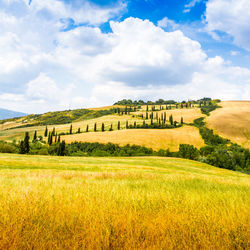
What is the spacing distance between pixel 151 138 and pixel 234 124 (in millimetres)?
75805

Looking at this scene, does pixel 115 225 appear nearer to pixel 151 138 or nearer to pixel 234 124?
pixel 151 138

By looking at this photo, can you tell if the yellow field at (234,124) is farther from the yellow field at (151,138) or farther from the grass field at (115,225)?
the grass field at (115,225)

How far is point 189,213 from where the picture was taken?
4469mm

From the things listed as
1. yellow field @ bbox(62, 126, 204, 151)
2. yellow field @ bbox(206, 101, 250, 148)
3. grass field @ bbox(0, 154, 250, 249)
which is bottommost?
grass field @ bbox(0, 154, 250, 249)

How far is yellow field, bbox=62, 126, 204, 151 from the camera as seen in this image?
112m

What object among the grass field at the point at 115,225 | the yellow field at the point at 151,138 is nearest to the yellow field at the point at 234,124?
the yellow field at the point at 151,138

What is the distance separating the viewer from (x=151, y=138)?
119 m

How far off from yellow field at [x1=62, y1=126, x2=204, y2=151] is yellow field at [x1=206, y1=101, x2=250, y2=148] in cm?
2325

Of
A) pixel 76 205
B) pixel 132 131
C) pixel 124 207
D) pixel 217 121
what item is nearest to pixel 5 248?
pixel 76 205

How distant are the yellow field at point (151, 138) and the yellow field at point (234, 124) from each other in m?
23.3

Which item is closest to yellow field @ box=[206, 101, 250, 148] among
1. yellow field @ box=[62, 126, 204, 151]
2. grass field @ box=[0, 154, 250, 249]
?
yellow field @ box=[62, 126, 204, 151]

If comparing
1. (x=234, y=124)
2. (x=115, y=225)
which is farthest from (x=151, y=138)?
(x=115, y=225)

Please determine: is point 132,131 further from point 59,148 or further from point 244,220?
point 244,220

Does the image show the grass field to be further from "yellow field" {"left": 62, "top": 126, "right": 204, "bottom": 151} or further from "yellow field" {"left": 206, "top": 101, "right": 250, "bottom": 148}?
"yellow field" {"left": 206, "top": 101, "right": 250, "bottom": 148}
